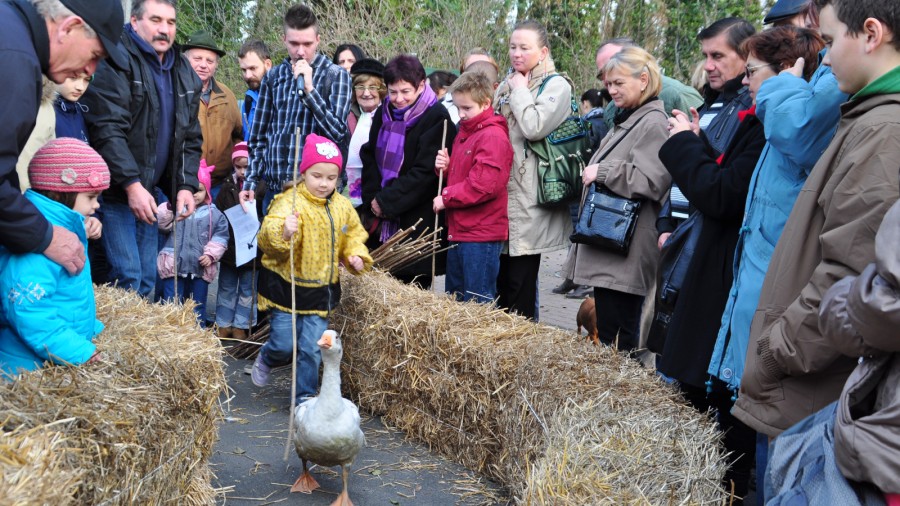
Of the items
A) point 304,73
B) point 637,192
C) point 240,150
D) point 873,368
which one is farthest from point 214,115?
point 873,368

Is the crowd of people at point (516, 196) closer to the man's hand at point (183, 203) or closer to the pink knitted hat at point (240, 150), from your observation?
the man's hand at point (183, 203)

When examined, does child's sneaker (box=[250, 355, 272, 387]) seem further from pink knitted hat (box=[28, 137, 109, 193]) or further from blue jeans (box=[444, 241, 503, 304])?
pink knitted hat (box=[28, 137, 109, 193])

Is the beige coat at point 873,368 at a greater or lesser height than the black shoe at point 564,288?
greater

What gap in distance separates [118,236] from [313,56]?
232 centimetres

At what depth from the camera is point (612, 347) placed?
14.9 ft

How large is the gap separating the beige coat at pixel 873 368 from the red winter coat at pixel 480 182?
3985 millimetres

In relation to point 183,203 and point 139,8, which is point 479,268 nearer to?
point 183,203

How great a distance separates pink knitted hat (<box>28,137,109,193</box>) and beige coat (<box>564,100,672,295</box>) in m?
3.00

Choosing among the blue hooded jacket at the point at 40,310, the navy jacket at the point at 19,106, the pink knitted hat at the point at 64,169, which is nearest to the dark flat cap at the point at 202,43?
the pink knitted hat at the point at 64,169

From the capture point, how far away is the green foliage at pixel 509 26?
1523 centimetres

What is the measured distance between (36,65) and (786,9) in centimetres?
416

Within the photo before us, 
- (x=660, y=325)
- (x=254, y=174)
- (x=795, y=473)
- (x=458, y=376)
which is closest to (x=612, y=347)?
(x=660, y=325)

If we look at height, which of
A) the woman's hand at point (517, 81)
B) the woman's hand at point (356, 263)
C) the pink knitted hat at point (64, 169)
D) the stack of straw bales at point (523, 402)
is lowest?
the stack of straw bales at point (523, 402)

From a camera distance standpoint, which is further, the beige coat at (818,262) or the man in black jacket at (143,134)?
the man in black jacket at (143,134)
